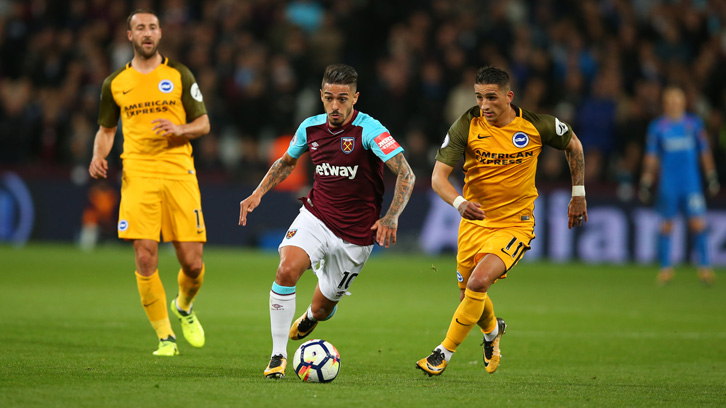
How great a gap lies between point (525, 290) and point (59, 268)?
7543 millimetres

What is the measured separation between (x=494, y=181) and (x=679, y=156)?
27.8 ft

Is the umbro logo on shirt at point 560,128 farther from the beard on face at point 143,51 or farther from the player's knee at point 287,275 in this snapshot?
the beard on face at point 143,51

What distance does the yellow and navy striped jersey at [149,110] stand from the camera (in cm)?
827

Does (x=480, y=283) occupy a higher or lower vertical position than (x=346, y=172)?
lower

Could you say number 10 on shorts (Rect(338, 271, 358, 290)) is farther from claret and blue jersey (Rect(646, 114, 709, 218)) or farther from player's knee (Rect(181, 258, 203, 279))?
claret and blue jersey (Rect(646, 114, 709, 218))

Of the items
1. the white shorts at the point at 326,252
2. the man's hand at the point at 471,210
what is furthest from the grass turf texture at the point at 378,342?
the white shorts at the point at 326,252

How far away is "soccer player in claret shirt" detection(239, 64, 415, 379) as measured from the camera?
23.4 feet

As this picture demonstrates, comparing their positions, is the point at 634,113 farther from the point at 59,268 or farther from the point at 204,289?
the point at 59,268

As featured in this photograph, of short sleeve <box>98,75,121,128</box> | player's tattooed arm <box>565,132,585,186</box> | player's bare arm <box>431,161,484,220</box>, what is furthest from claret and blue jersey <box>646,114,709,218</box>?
short sleeve <box>98,75,121,128</box>

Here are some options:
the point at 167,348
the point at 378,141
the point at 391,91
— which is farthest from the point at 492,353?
the point at 391,91

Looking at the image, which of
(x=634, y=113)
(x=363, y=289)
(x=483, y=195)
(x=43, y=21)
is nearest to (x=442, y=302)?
(x=363, y=289)

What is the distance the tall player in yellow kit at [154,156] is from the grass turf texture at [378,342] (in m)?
0.77

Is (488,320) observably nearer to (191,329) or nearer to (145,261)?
(191,329)

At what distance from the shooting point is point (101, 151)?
8.43m
